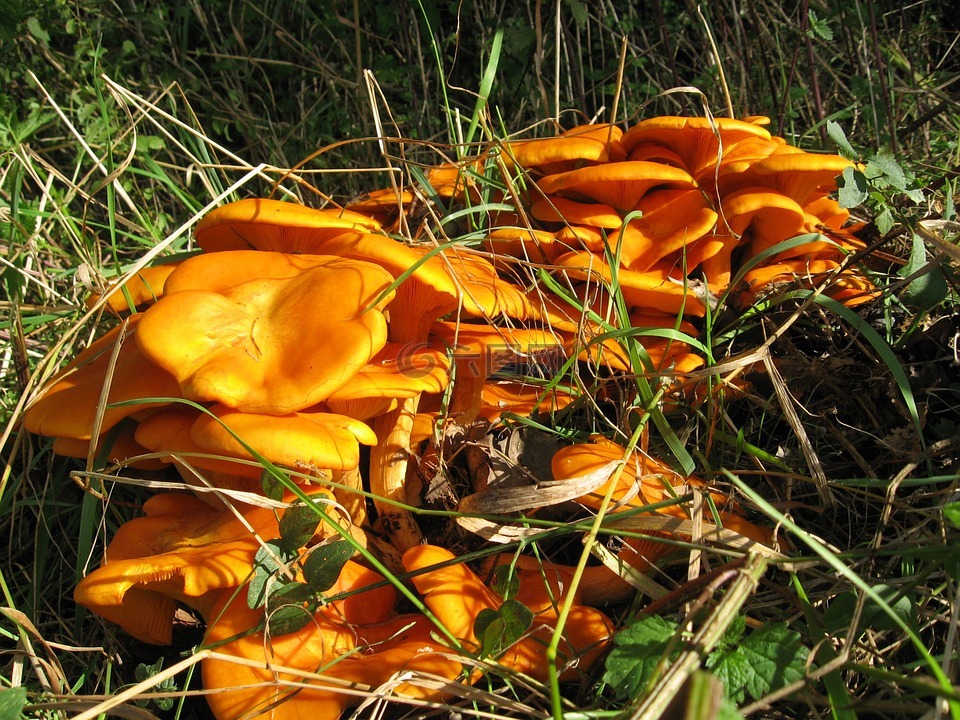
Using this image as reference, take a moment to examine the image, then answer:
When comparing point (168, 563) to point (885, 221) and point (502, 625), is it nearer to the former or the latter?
point (502, 625)

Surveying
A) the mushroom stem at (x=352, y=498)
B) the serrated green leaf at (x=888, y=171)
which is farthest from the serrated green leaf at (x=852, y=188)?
the mushroom stem at (x=352, y=498)

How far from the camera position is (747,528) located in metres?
1.82

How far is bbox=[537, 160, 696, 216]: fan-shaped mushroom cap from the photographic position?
2320 millimetres

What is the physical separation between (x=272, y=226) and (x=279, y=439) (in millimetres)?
795

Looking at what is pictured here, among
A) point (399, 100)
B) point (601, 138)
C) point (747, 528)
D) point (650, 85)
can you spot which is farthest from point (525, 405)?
point (399, 100)

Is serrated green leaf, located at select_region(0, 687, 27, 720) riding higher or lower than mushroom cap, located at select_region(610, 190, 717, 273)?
lower

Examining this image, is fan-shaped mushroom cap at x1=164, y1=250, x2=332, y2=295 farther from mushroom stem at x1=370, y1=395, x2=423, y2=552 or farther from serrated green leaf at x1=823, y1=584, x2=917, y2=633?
serrated green leaf at x1=823, y1=584, x2=917, y2=633

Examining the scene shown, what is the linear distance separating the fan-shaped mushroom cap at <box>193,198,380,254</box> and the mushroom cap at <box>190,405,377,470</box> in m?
0.58

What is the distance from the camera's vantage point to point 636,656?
141cm

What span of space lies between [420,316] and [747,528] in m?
1.08

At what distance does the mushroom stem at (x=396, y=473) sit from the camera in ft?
6.86

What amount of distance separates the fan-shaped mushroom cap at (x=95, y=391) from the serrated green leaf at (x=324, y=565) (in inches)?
23.9

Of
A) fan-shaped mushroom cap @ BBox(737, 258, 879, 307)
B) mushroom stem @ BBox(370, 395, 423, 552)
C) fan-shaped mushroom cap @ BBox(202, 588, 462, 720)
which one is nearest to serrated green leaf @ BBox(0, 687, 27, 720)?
fan-shaped mushroom cap @ BBox(202, 588, 462, 720)

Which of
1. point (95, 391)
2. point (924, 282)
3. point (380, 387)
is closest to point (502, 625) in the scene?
point (380, 387)
